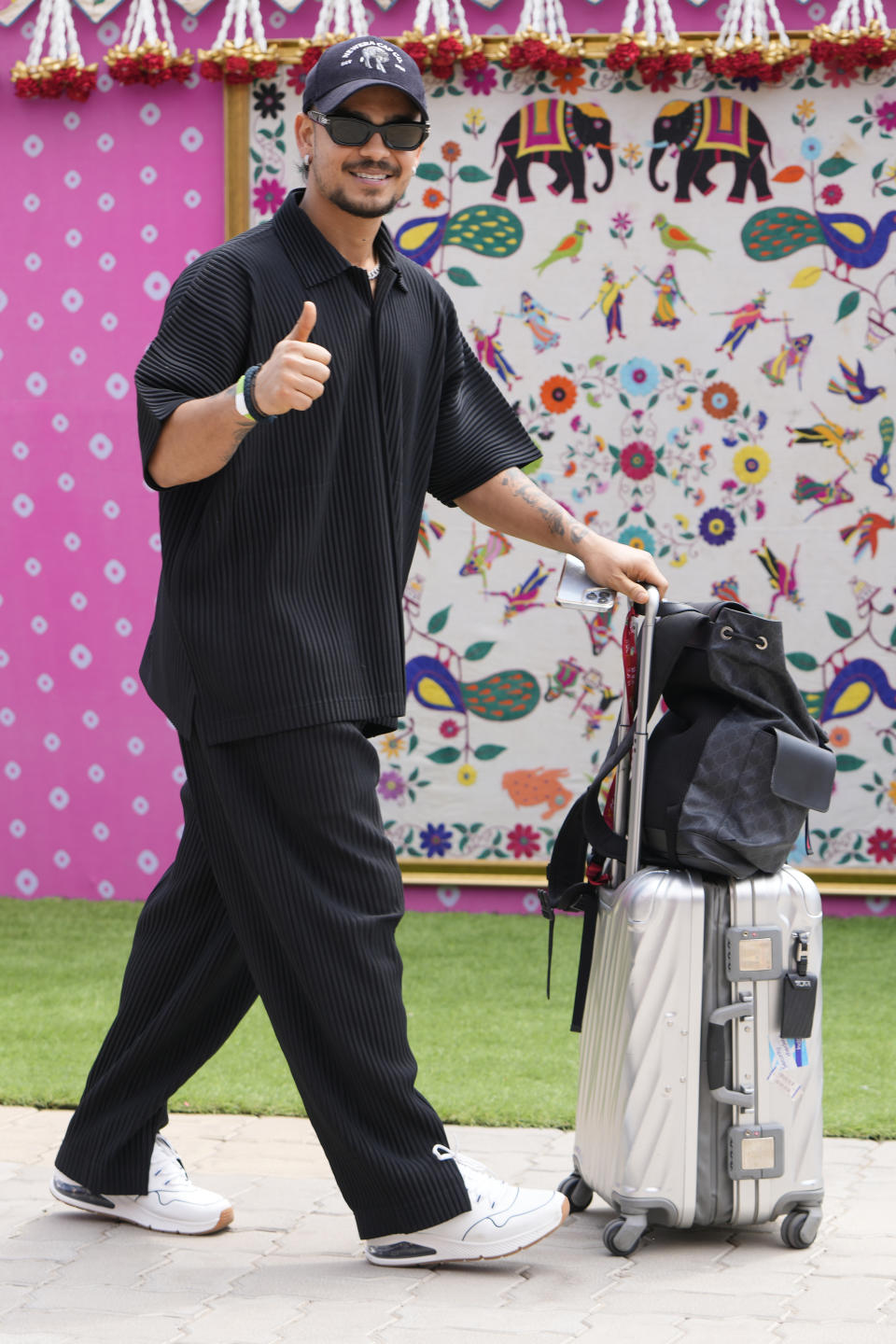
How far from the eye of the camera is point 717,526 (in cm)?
466

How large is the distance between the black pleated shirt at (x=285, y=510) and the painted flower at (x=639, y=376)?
2530mm

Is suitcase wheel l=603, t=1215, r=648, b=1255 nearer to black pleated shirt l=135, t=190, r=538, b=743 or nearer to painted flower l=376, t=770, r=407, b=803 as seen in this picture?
black pleated shirt l=135, t=190, r=538, b=743

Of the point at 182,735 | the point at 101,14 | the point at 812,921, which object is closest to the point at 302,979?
the point at 182,735

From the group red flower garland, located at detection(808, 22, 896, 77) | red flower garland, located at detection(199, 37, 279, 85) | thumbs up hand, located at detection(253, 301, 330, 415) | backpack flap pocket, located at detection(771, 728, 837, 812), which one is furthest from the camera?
red flower garland, located at detection(199, 37, 279, 85)

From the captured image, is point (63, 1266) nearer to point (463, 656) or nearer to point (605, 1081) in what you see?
point (605, 1081)

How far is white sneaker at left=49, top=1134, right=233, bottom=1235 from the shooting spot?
7.47ft

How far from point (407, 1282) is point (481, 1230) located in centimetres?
12

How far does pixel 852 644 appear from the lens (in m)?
4.65

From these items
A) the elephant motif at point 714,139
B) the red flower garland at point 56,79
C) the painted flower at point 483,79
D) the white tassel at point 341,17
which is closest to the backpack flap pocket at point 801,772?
the elephant motif at point 714,139

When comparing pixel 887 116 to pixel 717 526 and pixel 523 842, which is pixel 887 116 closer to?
pixel 717 526

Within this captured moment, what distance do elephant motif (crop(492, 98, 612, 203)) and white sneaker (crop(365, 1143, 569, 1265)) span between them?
130 inches

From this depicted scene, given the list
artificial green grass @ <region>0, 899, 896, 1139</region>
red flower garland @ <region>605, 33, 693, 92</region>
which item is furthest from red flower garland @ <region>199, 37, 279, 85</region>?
artificial green grass @ <region>0, 899, 896, 1139</region>

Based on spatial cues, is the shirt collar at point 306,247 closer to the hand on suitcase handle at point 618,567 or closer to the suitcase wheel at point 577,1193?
the hand on suitcase handle at point 618,567

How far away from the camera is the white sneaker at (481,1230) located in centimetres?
209
